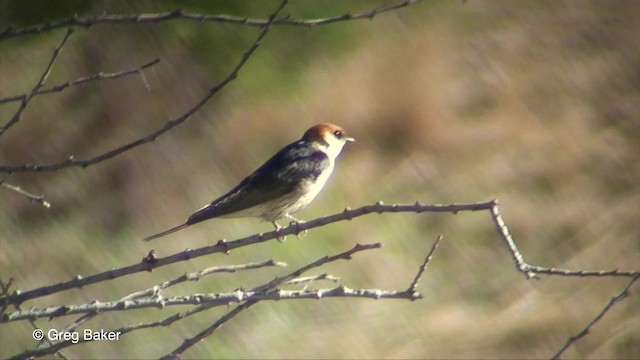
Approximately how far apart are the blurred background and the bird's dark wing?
2731 mm

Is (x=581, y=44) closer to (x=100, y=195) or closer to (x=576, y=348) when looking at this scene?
(x=576, y=348)

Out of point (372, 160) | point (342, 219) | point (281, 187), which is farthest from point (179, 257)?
point (372, 160)

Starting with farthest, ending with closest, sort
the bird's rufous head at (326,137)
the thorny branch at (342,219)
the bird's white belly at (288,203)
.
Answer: the bird's rufous head at (326,137), the bird's white belly at (288,203), the thorny branch at (342,219)

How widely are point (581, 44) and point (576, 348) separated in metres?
3.73

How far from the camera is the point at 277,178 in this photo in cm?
539

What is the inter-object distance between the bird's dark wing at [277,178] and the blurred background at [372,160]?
2.73m

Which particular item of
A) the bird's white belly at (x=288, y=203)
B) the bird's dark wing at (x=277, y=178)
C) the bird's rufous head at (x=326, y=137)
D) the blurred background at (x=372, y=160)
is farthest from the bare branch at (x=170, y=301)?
the blurred background at (x=372, y=160)

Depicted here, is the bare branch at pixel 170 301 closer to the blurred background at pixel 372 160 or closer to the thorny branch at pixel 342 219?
the thorny branch at pixel 342 219

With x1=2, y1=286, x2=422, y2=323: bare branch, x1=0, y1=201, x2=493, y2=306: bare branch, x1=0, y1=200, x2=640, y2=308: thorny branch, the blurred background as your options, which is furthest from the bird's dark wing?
the blurred background

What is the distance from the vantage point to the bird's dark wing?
511 centimetres

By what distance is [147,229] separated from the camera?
31.0 ft

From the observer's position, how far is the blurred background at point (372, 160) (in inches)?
332

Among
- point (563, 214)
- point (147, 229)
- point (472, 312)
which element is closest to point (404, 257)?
point (472, 312)

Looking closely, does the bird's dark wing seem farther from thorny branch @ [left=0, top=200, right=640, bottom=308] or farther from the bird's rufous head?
thorny branch @ [left=0, top=200, right=640, bottom=308]
